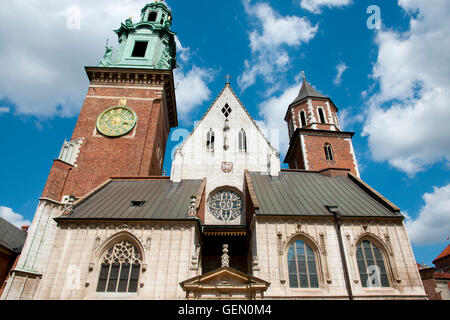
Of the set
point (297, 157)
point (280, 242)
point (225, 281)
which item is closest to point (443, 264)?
point (297, 157)

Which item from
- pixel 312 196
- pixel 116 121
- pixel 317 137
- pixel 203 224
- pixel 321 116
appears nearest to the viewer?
pixel 203 224

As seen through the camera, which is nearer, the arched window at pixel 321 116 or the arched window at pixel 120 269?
the arched window at pixel 120 269

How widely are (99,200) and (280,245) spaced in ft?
39.3

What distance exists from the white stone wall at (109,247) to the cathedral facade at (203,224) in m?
0.05

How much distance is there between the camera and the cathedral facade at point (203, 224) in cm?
1380

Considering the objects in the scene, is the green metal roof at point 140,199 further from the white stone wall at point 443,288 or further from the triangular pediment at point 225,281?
the white stone wall at point 443,288

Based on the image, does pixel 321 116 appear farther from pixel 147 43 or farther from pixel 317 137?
pixel 147 43

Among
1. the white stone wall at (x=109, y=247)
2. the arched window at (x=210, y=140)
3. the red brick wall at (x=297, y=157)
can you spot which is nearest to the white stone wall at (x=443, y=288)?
the red brick wall at (x=297, y=157)

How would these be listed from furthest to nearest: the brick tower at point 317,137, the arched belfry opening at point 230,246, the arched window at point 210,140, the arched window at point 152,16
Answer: the arched window at point 152,16
the brick tower at point 317,137
the arched window at point 210,140
the arched belfry opening at point 230,246

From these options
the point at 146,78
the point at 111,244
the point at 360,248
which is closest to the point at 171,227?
the point at 111,244

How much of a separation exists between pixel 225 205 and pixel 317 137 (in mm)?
15609

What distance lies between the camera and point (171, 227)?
49.5 feet

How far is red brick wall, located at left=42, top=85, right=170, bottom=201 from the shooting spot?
22.6 meters

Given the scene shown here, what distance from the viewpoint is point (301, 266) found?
14562 mm
